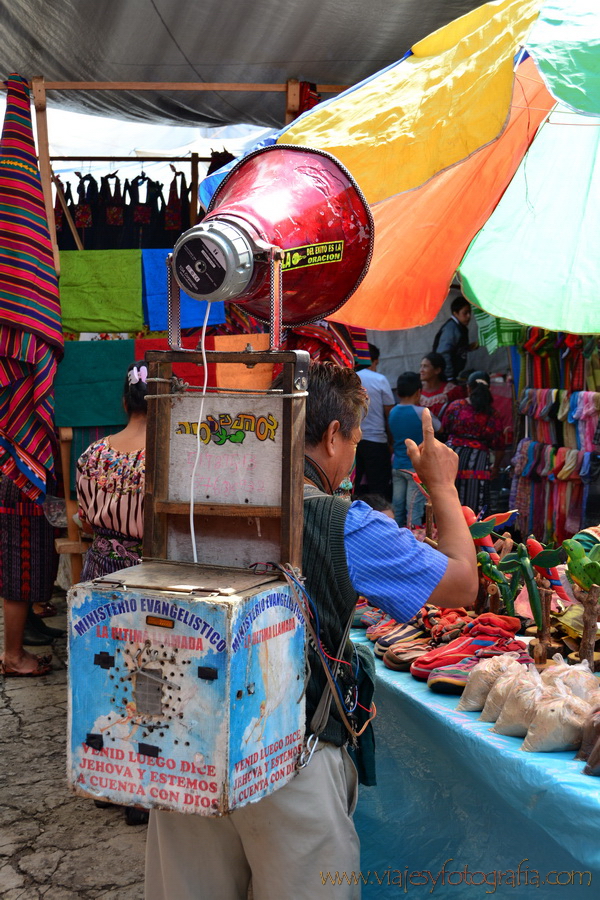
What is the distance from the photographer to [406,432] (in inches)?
227

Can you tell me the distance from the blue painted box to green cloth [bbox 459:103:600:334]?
7.49 feet

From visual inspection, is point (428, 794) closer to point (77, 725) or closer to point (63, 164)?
point (77, 725)

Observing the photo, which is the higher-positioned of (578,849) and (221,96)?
(221,96)

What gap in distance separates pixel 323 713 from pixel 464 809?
0.69 meters

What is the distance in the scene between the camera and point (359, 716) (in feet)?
5.51

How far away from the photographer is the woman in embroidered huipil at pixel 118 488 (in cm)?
257

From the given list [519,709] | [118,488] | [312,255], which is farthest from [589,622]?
[118,488]

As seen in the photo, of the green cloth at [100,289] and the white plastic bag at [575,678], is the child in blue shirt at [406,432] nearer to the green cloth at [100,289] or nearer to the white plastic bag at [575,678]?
the green cloth at [100,289]

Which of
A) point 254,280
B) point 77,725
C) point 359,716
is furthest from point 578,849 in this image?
point 254,280

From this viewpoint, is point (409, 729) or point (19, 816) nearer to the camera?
point (409, 729)

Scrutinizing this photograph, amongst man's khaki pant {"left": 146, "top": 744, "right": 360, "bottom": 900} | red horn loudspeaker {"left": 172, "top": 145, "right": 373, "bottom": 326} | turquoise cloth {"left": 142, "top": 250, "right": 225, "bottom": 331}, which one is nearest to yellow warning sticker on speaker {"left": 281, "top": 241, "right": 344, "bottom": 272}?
red horn loudspeaker {"left": 172, "top": 145, "right": 373, "bottom": 326}

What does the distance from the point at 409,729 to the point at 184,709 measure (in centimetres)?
117

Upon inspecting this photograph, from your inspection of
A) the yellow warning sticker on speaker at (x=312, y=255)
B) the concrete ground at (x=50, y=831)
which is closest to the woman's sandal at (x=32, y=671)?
the concrete ground at (x=50, y=831)

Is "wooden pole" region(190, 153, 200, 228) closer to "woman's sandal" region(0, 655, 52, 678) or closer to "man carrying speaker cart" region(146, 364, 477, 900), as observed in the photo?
"woman's sandal" region(0, 655, 52, 678)
